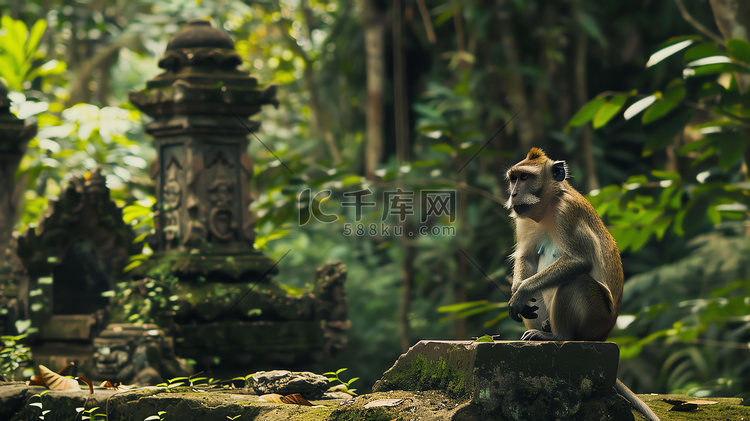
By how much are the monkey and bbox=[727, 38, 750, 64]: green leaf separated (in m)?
1.44

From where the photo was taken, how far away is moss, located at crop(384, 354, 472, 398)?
3.04 meters

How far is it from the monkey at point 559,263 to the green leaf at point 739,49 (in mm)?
1441

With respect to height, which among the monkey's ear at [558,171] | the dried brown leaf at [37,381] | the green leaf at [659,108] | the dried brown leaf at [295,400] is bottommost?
the dried brown leaf at [295,400]

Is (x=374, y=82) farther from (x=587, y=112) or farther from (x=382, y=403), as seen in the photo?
(x=382, y=403)

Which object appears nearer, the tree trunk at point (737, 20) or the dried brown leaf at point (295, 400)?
the dried brown leaf at point (295, 400)

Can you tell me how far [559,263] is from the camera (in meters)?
3.22

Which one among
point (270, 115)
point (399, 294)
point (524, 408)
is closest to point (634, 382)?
point (399, 294)

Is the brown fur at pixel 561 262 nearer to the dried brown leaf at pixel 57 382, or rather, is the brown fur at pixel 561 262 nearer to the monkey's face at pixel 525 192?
the monkey's face at pixel 525 192

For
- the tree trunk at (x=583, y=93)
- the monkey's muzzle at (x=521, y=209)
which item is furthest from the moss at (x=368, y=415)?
the tree trunk at (x=583, y=93)

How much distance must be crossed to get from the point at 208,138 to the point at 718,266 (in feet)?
16.7

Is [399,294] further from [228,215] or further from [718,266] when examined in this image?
[228,215]

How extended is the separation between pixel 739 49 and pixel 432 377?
2473mm

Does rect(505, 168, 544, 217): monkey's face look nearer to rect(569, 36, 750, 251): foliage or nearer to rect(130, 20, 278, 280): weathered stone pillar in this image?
rect(569, 36, 750, 251): foliage

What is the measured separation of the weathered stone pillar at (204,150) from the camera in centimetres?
561
